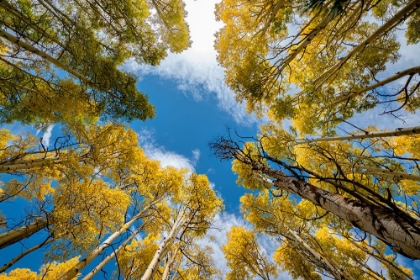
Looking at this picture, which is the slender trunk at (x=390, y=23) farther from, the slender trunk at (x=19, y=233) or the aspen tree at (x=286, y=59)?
the slender trunk at (x=19, y=233)

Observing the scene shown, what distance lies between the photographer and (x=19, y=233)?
4.90m

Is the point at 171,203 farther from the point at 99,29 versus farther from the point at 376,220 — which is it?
the point at 376,220

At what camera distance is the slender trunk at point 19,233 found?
4.54 metres

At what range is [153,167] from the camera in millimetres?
8898

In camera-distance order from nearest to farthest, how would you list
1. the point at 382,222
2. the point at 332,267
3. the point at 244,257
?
the point at 382,222 → the point at 332,267 → the point at 244,257

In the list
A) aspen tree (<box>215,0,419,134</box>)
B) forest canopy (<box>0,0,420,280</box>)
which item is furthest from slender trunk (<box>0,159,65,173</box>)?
aspen tree (<box>215,0,419,134</box>)

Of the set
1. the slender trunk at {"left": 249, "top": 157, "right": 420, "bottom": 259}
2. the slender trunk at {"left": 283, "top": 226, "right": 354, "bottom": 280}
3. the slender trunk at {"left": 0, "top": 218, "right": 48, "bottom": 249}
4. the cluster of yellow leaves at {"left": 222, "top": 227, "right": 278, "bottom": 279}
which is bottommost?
the slender trunk at {"left": 0, "top": 218, "right": 48, "bottom": 249}

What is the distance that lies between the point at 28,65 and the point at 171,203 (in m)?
7.38

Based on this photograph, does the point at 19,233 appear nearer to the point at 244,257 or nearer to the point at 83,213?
the point at 83,213

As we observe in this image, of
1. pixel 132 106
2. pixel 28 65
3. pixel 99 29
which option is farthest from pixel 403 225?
pixel 28 65

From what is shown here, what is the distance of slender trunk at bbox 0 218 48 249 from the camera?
4.54m

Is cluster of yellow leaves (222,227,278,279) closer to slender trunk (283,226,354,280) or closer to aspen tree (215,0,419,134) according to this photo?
slender trunk (283,226,354,280)

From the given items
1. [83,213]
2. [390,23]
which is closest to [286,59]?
[390,23]

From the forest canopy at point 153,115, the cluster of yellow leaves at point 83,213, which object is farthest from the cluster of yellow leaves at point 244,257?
the cluster of yellow leaves at point 83,213
